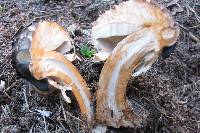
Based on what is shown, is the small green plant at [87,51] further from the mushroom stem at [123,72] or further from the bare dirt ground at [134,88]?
the mushroom stem at [123,72]

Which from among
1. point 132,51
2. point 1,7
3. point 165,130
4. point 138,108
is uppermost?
point 1,7

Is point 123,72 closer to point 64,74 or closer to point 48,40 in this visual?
point 64,74

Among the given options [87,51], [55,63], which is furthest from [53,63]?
[87,51]

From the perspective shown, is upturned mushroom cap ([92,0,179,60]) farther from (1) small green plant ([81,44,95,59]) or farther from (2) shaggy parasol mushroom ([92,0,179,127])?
(1) small green plant ([81,44,95,59])

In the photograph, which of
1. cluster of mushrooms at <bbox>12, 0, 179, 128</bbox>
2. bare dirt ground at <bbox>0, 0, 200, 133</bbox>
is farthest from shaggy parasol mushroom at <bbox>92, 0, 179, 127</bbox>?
bare dirt ground at <bbox>0, 0, 200, 133</bbox>

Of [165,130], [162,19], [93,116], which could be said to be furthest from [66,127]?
[162,19]

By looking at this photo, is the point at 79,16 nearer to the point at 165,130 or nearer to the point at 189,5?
the point at 189,5
